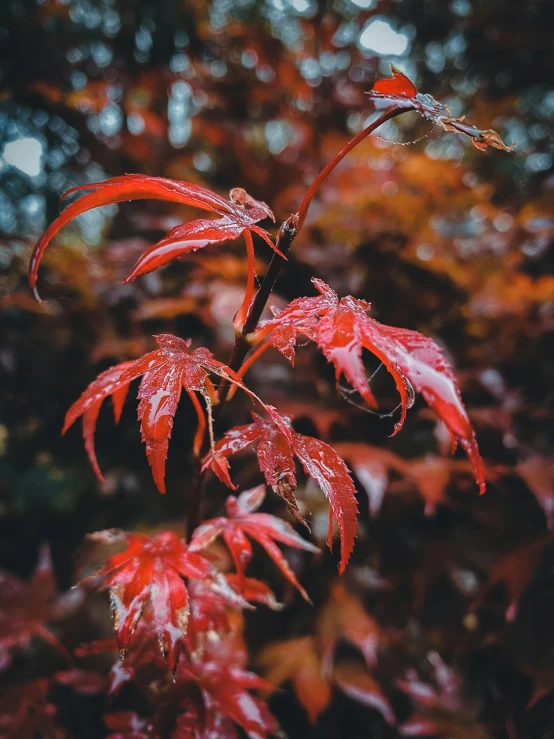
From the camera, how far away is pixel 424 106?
1.01 feet

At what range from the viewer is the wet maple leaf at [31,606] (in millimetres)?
723

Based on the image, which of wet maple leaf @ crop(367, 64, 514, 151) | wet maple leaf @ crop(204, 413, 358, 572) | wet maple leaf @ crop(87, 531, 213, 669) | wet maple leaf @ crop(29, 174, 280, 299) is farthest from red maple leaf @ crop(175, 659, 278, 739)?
wet maple leaf @ crop(367, 64, 514, 151)

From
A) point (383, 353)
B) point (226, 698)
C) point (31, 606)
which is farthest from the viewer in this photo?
point (31, 606)

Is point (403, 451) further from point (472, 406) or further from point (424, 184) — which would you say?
point (424, 184)

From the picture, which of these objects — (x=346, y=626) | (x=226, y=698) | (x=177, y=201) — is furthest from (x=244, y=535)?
(x=346, y=626)

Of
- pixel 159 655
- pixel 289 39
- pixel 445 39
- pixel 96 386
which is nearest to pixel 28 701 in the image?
pixel 159 655

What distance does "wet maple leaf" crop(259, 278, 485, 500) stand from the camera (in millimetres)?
268

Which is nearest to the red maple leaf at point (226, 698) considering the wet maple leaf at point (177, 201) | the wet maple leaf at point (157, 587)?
the wet maple leaf at point (157, 587)

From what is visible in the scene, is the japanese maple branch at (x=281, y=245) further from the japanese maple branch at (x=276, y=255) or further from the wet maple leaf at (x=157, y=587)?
the wet maple leaf at (x=157, y=587)

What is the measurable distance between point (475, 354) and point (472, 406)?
0.48ft

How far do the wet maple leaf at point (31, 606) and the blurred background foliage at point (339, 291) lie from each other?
Result: 0.08 meters

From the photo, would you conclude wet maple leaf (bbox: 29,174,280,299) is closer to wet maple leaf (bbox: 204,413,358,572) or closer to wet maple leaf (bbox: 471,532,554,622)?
wet maple leaf (bbox: 204,413,358,572)

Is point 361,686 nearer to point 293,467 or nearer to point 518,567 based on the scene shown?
point 518,567

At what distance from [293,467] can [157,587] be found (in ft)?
0.58
